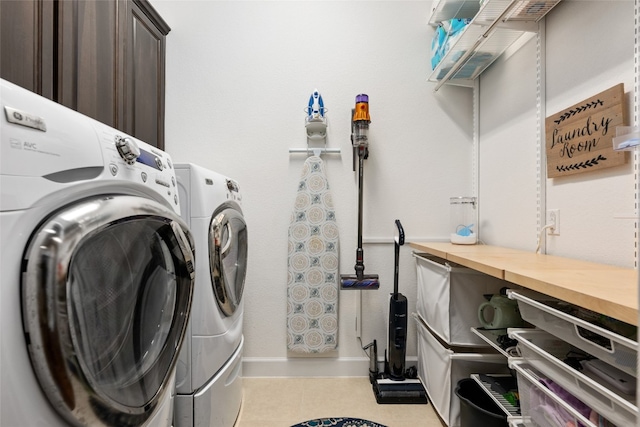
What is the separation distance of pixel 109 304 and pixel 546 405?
114cm

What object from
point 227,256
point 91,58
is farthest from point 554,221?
point 91,58

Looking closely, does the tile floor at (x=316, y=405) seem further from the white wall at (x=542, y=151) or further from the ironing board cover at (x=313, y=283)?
the white wall at (x=542, y=151)

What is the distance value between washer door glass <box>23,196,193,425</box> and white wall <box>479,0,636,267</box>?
4.29ft

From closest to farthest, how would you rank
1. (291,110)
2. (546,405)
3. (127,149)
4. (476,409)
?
(127,149) → (546,405) → (476,409) → (291,110)

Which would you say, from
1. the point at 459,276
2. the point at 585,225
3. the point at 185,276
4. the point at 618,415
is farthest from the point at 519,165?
the point at 185,276

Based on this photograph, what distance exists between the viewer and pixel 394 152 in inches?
82.3

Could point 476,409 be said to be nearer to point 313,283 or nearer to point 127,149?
point 313,283

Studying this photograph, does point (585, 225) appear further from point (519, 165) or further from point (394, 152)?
point (394, 152)

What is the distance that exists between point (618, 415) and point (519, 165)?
4.05ft

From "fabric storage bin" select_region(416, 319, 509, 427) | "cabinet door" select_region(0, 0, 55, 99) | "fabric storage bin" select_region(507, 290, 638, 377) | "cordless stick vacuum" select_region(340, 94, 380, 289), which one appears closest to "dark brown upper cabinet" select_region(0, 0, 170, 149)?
"cabinet door" select_region(0, 0, 55, 99)

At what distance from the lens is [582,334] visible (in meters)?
0.77

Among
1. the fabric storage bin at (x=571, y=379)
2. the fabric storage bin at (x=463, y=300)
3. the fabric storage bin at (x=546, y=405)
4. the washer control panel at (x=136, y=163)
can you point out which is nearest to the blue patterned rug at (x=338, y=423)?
the fabric storage bin at (x=463, y=300)

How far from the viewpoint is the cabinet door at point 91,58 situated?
1.28 m

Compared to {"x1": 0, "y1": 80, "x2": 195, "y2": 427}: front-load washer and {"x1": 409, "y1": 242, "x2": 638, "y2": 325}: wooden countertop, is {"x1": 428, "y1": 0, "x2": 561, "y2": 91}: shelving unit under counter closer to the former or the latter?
{"x1": 409, "y1": 242, "x2": 638, "y2": 325}: wooden countertop
